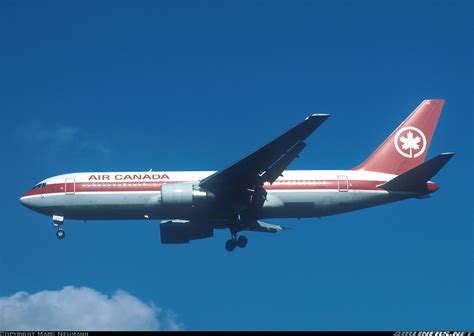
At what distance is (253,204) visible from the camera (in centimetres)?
3991

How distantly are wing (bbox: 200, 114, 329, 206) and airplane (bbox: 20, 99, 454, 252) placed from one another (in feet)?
0.15

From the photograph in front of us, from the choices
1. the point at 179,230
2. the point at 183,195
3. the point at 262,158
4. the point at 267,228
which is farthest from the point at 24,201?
the point at 262,158

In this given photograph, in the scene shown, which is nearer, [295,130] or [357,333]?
[357,333]

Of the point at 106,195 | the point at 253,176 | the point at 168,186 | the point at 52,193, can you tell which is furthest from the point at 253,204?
the point at 52,193

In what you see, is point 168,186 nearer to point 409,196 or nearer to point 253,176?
point 253,176

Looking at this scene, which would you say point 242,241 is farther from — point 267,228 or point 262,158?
point 262,158

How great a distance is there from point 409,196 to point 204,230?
36.3 ft

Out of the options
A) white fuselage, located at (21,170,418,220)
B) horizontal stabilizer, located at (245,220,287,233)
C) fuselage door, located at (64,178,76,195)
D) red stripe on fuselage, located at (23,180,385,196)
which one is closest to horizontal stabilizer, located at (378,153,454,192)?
Answer: white fuselage, located at (21,170,418,220)

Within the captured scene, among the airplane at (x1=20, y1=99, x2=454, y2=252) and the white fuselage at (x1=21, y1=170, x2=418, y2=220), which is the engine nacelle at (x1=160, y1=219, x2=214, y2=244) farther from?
the white fuselage at (x1=21, y1=170, x2=418, y2=220)

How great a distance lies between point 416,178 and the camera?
39594 millimetres

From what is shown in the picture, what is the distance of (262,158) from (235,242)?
6.37 meters

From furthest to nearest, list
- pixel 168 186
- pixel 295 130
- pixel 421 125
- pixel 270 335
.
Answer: pixel 421 125, pixel 168 186, pixel 295 130, pixel 270 335

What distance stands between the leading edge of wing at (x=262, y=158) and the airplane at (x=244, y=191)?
48 mm

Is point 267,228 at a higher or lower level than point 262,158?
lower
